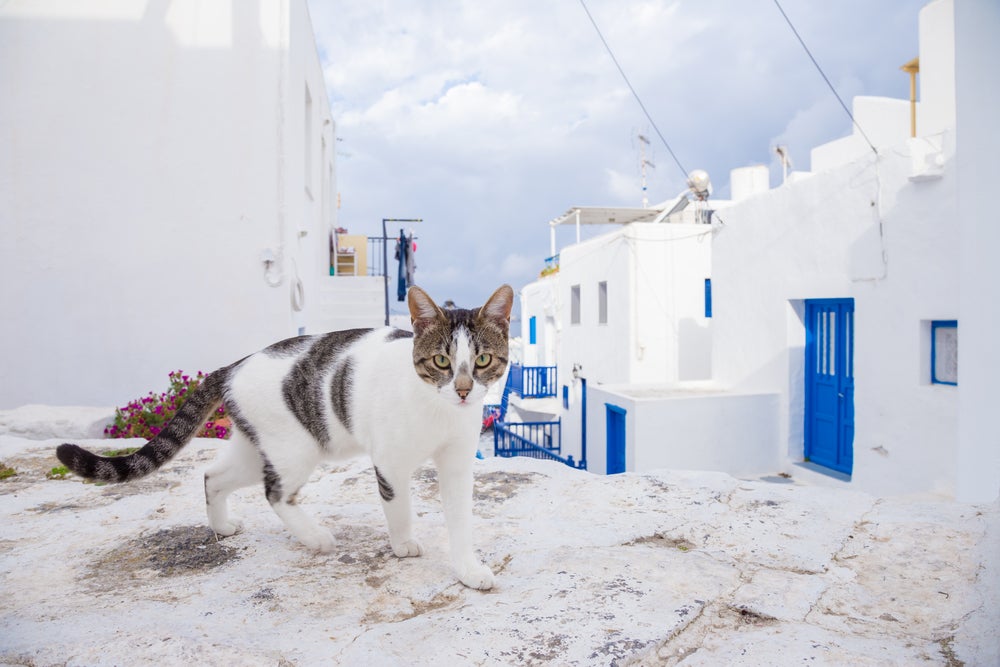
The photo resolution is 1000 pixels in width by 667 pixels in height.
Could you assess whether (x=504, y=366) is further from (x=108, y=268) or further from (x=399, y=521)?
(x=108, y=268)

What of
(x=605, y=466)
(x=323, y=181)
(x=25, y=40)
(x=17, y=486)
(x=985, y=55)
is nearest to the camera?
(x=985, y=55)

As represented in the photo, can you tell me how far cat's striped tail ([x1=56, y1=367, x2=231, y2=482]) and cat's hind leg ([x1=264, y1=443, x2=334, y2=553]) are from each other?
32 centimetres

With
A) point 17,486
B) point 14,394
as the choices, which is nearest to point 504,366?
point 17,486

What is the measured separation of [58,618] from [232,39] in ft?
21.7

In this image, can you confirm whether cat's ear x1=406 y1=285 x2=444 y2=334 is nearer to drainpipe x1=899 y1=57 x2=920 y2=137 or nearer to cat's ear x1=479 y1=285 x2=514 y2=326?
cat's ear x1=479 y1=285 x2=514 y2=326

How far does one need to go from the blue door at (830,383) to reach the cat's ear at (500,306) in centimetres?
754

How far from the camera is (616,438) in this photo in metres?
9.87

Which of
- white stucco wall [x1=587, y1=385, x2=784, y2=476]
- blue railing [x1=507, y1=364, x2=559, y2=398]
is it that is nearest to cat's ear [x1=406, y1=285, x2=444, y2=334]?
white stucco wall [x1=587, y1=385, x2=784, y2=476]

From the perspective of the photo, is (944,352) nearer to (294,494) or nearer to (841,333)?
(841,333)

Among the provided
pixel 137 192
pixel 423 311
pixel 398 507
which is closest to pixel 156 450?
pixel 398 507

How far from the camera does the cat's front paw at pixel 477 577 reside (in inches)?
71.5

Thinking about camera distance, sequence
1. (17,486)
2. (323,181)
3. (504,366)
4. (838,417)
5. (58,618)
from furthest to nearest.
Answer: (323,181)
(838,417)
(17,486)
(504,366)
(58,618)

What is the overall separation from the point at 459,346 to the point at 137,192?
6288 millimetres

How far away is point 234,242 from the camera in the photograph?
6715 millimetres
